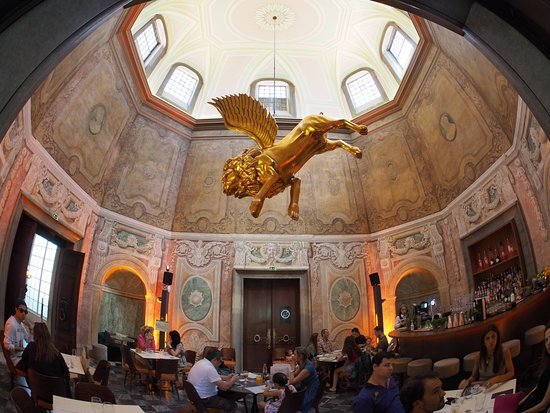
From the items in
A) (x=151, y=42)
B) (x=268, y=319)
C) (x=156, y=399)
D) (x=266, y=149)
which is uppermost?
(x=151, y=42)

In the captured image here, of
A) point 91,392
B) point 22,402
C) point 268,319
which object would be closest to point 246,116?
point 91,392

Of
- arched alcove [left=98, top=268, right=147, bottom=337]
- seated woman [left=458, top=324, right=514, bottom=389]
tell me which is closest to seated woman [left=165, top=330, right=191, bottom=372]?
arched alcove [left=98, top=268, right=147, bottom=337]

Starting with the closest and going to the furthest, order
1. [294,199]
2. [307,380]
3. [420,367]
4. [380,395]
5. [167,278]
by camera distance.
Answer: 1. [380,395]
2. [307,380]
3. [420,367]
4. [294,199]
5. [167,278]

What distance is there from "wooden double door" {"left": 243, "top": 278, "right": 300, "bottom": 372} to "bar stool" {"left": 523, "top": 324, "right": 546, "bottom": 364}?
9726 millimetres

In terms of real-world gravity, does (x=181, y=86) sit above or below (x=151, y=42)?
below

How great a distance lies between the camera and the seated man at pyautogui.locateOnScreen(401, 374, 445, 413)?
283 centimetres

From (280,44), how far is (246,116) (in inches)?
242

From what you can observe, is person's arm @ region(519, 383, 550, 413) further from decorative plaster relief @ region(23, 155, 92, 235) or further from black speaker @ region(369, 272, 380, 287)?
black speaker @ region(369, 272, 380, 287)

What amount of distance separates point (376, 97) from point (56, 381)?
12.5 metres

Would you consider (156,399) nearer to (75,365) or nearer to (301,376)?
(75,365)

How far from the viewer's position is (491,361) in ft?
16.6

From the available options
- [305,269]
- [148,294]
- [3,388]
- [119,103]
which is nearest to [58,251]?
[148,294]

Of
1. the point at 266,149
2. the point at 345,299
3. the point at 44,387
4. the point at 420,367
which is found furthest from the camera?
the point at 345,299

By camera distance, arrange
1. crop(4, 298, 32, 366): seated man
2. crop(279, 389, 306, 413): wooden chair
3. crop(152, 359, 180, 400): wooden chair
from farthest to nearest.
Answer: crop(152, 359, 180, 400): wooden chair
crop(4, 298, 32, 366): seated man
crop(279, 389, 306, 413): wooden chair
